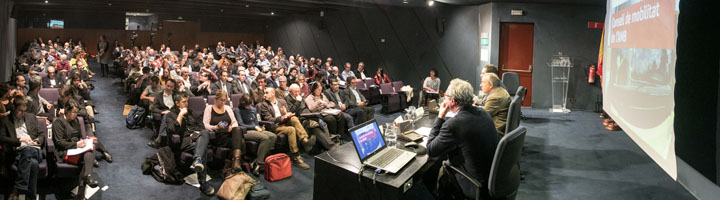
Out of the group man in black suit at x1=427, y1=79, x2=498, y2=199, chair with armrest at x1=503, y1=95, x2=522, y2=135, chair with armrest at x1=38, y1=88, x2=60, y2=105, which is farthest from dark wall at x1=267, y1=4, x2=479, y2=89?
chair with armrest at x1=38, y1=88, x2=60, y2=105

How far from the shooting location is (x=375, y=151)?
10.2ft

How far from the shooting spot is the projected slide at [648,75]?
2.31m

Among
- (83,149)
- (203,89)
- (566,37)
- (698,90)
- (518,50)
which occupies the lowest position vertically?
(83,149)

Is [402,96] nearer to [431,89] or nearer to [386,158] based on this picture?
[431,89]

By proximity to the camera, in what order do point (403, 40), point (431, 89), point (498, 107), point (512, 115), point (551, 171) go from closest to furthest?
point (512, 115) < point (498, 107) < point (551, 171) < point (431, 89) < point (403, 40)

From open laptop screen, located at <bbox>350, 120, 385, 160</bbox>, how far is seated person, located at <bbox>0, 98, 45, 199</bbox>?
2.93 metres

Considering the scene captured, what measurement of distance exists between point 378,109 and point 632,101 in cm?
640

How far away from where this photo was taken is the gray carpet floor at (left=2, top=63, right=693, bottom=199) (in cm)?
416

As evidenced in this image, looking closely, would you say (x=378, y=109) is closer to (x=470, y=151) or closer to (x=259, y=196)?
(x=259, y=196)

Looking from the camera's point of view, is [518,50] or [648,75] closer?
[648,75]

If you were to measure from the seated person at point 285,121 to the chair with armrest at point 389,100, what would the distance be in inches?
131

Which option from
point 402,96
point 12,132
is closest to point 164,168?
point 12,132

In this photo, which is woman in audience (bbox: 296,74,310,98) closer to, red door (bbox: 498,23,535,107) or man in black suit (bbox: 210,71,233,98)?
man in black suit (bbox: 210,71,233,98)

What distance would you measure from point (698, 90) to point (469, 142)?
1234mm
